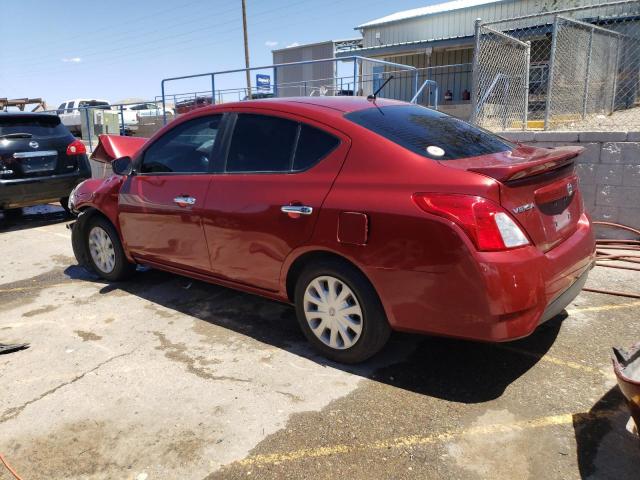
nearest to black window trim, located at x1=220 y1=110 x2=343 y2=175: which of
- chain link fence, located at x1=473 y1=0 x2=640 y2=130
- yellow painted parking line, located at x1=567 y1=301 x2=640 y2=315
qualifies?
yellow painted parking line, located at x1=567 y1=301 x2=640 y2=315

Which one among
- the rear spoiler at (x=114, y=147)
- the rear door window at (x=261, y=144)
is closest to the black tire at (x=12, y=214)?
the rear spoiler at (x=114, y=147)

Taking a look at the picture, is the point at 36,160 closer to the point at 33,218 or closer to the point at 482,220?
the point at 33,218

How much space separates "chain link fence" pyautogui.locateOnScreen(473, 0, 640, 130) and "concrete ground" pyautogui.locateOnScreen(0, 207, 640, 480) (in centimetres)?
382

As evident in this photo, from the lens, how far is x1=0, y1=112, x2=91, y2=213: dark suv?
7426 millimetres

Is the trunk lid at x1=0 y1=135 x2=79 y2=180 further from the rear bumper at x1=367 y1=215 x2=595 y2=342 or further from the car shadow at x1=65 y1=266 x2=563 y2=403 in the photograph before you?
the rear bumper at x1=367 y1=215 x2=595 y2=342

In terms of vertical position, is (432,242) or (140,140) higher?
(140,140)

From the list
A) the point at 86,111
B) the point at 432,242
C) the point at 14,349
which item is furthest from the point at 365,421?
the point at 86,111

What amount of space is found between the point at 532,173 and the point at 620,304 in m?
2.07

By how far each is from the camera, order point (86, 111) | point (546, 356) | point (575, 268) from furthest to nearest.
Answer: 1. point (86, 111)
2. point (546, 356)
3. point (575, 268)

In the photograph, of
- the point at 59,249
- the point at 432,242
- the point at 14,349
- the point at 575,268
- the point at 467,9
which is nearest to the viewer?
the point at 432,242

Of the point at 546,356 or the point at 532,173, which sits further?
the point at 546,356

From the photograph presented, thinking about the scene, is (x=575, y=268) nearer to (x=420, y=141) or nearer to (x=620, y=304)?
(x=420, y=141)

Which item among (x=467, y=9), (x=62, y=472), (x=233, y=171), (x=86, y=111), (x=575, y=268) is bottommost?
(x=62, y=472)

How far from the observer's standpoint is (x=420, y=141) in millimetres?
3156
